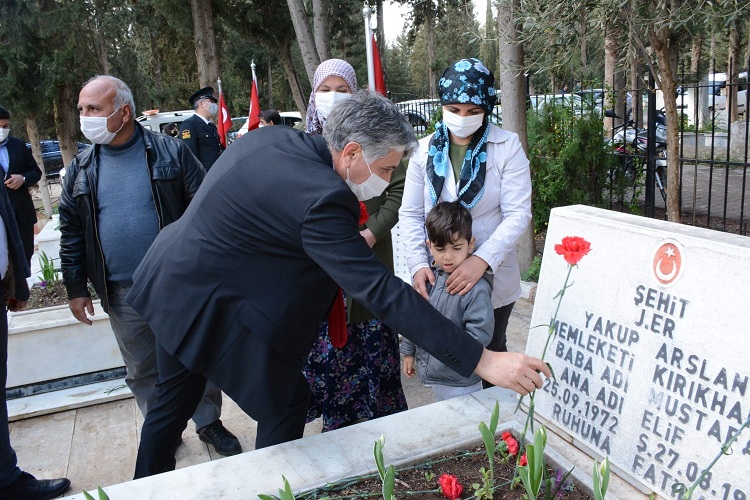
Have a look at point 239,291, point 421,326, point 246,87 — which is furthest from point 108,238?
point 246,87

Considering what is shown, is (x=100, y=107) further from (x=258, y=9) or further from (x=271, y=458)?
(x=258, y=9)

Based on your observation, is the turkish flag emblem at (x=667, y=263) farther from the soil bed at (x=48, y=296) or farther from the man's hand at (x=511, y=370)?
the soil bed at (x=48, y=296)

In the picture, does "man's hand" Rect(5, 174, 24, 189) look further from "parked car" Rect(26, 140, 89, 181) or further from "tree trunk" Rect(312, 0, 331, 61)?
"parked car" Rect(26, 140, 89, 181)

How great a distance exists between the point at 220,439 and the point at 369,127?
203cm

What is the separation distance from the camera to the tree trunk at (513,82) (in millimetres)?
4227

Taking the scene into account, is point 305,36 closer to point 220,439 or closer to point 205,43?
point 220,439

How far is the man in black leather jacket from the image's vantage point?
277 cm

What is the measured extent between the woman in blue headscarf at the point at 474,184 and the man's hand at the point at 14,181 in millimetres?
4005

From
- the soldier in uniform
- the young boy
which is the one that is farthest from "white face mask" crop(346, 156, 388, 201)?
the soldier in uniform

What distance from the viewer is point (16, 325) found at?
12.7 feet

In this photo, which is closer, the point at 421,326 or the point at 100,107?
the point at 421,326

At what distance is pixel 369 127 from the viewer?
175 centimetres

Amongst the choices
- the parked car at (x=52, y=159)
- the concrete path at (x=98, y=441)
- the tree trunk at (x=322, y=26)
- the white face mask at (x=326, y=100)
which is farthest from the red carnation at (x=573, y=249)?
the parked car at (x=52, y=159)

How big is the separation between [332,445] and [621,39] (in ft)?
10.5
